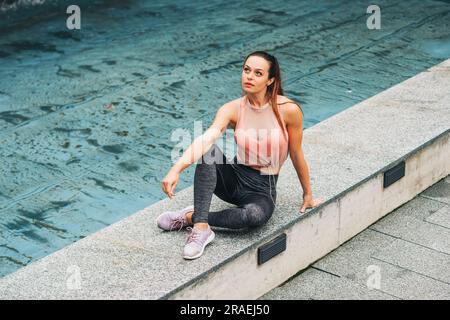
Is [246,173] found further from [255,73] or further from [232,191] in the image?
[255,73]

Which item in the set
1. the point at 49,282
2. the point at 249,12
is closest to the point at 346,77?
the point at 249,12

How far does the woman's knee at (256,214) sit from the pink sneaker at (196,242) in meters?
0.26

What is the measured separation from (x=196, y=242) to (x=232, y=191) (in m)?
0.55

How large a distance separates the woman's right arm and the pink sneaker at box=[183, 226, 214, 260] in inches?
15.8

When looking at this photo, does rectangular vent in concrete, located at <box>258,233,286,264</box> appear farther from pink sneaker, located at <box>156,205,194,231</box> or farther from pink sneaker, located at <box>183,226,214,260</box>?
pink sneaker, located at <box>156,205,194,231</box>

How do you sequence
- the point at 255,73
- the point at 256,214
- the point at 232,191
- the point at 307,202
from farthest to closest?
the point at 307,202
the point at 232,191
the point at 256,214
the point at 255,73

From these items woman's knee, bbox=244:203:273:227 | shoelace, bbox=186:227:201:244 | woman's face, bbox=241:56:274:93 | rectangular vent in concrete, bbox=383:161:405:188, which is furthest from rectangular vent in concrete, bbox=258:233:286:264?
rectangular vent in concrete, bbox=383:161:405:188

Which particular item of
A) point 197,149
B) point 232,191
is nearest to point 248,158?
point 232,191

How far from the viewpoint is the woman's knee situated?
19.1 feet

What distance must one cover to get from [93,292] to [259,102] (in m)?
1.60

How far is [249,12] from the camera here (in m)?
13.1

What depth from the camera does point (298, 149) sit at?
596 centimetres

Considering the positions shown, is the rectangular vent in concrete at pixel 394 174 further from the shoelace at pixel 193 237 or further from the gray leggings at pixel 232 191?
the shoelace at pixel 193 237
